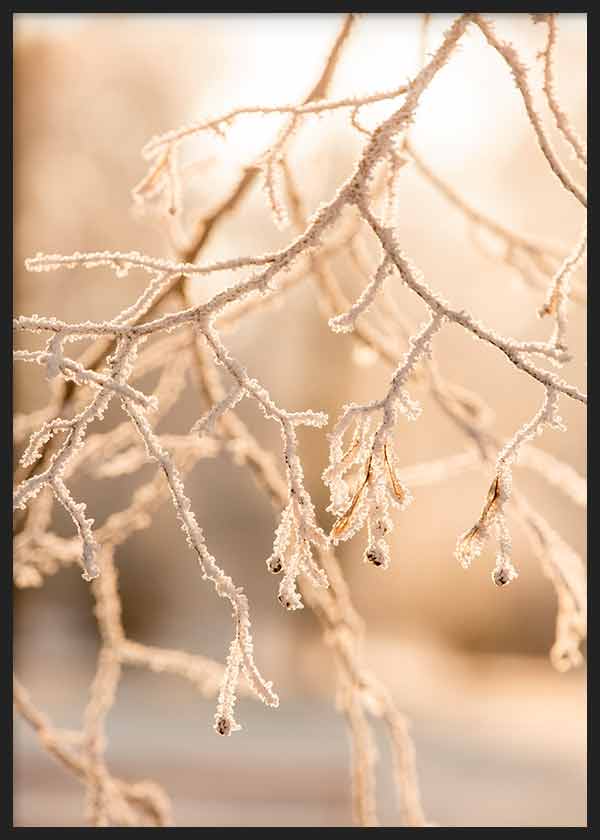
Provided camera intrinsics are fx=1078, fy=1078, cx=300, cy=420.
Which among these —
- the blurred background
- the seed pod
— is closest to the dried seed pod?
the seed pod

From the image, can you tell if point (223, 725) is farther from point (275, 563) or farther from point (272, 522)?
point (272, 522)

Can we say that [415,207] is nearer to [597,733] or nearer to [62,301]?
[62,301]

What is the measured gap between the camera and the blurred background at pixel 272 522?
845cm

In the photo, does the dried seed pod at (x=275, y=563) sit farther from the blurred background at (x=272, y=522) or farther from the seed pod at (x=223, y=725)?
the blurred background at (x=272, y=522)

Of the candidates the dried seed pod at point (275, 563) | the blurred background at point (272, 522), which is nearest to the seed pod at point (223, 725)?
the dried seed pod at point (275, 563)

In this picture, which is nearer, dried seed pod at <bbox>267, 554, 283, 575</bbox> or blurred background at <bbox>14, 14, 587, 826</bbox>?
dried seed pod at <bbox>267, 554, 283, 575</bbox>

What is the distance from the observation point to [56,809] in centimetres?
758

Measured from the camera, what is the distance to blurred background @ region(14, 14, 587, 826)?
27.7 feet

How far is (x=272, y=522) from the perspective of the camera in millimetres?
12570

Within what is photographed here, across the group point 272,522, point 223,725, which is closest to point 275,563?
Result: point 223,725

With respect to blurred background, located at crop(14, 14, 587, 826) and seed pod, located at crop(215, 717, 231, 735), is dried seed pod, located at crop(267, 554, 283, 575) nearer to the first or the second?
seed pod, located at crop(215, 717, 231, 735)

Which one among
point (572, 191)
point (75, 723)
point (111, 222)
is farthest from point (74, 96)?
point (572, 191)

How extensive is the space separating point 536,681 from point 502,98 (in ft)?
26.1

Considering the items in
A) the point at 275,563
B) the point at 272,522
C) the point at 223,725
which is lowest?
the point at 223,725
